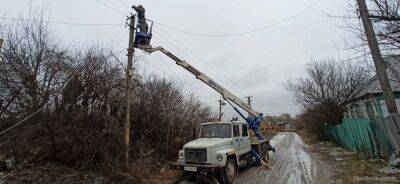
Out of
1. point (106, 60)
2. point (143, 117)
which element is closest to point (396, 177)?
point (143, 117)

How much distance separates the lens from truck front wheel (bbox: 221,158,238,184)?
11.4m

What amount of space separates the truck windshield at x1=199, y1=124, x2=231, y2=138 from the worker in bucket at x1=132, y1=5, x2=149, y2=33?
15.7 ft

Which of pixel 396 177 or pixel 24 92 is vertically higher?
pixel 24 92

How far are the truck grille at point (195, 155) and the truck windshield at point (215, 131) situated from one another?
1.68 m

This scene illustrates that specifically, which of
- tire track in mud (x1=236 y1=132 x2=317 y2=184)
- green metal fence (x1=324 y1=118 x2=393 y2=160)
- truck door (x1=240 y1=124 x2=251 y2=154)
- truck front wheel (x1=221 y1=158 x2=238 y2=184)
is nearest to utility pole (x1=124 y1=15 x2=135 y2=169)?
A: truck front wheel (x1=221 y1=158 x2=238 y2=184)

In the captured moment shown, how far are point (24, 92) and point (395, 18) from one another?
1120 centimetres

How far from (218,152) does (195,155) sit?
882 mm

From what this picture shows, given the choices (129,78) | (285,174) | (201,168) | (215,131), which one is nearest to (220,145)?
(201,168)

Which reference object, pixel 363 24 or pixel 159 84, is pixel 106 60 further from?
pixel 363 24

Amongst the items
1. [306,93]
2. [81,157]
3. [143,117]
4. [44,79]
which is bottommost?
[81,157]

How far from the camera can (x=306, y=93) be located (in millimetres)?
36906

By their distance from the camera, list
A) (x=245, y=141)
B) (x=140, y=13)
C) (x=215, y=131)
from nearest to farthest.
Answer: (x=140, y=13) < (x=215, y=131) < (x=245, y=141)

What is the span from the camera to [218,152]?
11609 mm

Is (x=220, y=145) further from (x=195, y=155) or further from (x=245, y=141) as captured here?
(x=245, y=141)
